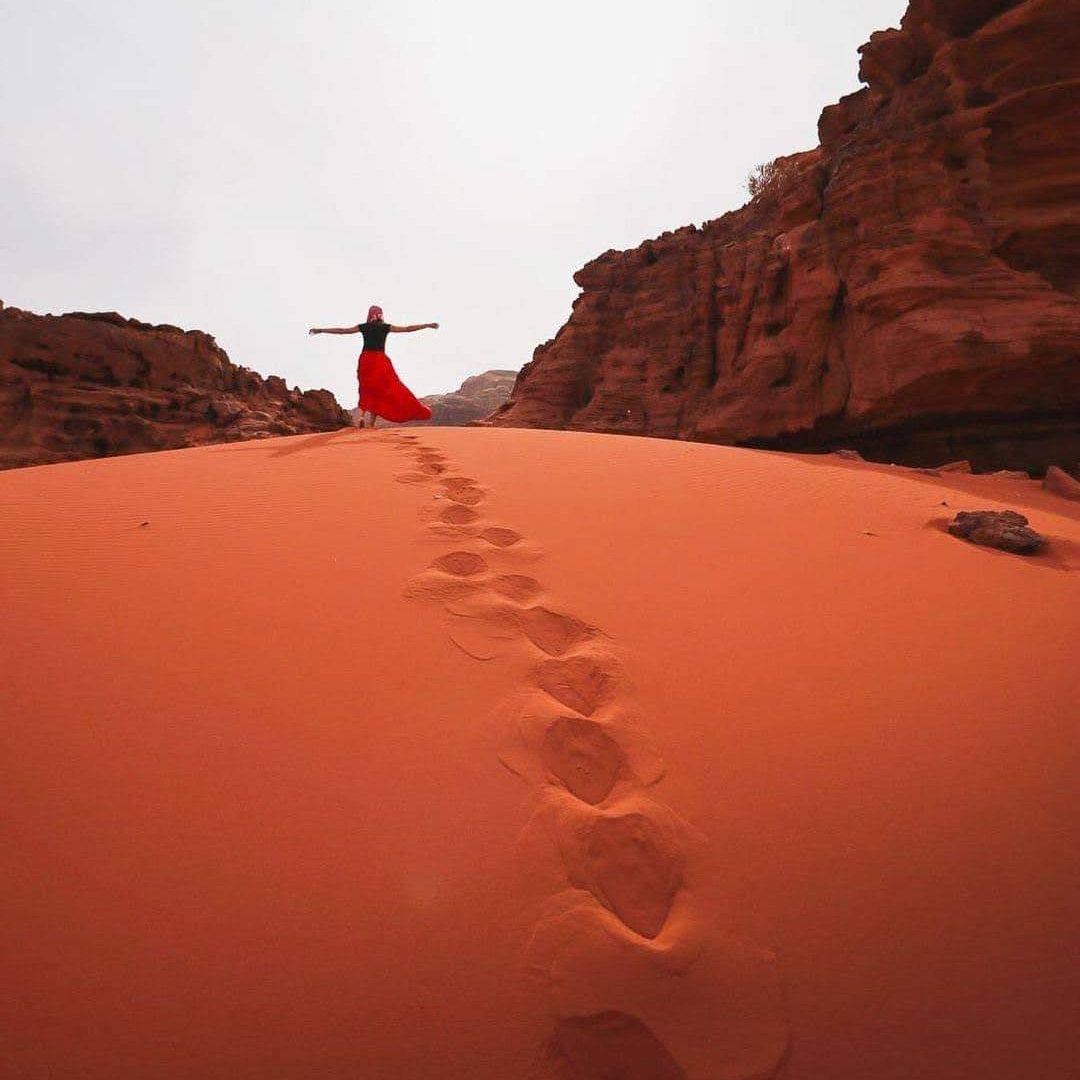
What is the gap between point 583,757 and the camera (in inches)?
49.4

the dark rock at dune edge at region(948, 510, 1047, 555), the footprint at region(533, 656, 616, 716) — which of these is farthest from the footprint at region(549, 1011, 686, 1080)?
the dark rock at dune edge at region(948, 510, 1047, 555)

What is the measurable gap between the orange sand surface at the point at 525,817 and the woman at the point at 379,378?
14.0ft

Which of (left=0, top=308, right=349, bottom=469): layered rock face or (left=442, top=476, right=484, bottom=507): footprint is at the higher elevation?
(left=0, top=308, right=349, bottom=469): layered rock face

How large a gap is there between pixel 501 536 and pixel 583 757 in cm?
128

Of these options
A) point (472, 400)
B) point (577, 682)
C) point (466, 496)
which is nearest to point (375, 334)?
point (466, 496)

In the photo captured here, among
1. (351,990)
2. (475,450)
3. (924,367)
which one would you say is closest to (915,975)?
(351,990)

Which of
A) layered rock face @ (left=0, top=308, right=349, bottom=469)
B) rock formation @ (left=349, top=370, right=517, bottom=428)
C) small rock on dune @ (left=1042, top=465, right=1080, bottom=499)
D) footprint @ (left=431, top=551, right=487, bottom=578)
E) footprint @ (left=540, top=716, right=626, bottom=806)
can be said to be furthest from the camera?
rock formation @ (left=349, top=370, right=517, bottom=428)

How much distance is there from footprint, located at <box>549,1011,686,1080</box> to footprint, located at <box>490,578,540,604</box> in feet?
3.98

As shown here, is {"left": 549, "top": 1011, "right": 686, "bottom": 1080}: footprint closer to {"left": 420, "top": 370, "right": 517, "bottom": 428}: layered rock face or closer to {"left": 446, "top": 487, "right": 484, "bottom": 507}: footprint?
{"left": 446, "top": 487, "right": 484, "bottom": 507}: footprint

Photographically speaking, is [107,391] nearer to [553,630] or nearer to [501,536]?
[501,536]

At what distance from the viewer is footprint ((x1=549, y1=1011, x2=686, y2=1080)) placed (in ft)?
2.42

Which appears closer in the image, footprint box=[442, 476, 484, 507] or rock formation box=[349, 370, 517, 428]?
footprint box=[442, 476, 484, 507]

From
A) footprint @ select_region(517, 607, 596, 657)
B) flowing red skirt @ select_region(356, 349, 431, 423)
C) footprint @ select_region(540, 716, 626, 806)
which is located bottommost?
footprint @ select_region(540, 716, 626, 806)

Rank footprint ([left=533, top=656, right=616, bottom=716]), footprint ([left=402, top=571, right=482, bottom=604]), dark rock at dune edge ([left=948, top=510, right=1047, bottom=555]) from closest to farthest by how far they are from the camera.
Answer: footprint ([left=533, top=656, right=616, bottom=716])
footprint ([left=402, top=571, right=482, bottom=604])
dark rock at dune edge ([left=948, top=510, right=1047, bottom=555])
